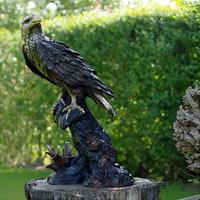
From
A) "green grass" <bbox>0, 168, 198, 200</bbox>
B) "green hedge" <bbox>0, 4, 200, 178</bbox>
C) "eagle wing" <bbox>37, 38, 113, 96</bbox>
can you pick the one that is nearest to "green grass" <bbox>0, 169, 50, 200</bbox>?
"green grass" <bbox>0, 168, 198, 200</bbox>

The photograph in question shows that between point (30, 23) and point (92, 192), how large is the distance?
1559mm

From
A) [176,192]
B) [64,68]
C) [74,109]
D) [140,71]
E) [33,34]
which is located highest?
[140,71]

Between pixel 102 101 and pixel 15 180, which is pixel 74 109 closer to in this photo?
pixel 102 101

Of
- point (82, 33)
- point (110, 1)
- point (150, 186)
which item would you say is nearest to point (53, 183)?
point (150, 186)

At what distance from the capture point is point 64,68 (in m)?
5.21

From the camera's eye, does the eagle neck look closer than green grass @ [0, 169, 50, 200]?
Yes

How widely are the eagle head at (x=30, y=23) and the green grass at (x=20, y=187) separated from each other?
536 centimetres

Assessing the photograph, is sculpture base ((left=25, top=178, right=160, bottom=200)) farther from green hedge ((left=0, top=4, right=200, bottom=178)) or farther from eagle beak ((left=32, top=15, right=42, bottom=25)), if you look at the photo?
green hedge ((left=0, top=4, right=200, bottom=178))

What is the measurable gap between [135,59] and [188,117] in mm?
4000

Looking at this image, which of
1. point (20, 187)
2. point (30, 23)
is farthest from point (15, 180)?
point (30, 23)

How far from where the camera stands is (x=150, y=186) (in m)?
5.19

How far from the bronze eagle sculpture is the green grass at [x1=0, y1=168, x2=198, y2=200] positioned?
5.15m

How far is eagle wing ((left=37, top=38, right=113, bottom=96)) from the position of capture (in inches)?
204

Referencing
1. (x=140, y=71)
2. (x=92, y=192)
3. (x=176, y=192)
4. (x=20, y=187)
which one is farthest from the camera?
(x=20, y=187)
